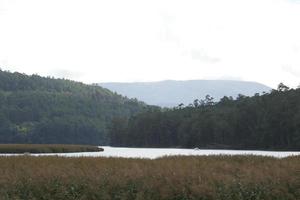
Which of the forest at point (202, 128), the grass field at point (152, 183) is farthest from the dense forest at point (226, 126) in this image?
the grass field at point (152, 183)

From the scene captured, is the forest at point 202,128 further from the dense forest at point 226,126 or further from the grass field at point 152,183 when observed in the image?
the grass field at point 152,183

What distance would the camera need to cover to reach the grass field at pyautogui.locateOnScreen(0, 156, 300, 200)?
2012 cm

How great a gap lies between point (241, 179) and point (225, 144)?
366ft

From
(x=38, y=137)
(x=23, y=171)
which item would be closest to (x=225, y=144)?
(x=38, y=137)

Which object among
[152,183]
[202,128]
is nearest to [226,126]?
[202,128]

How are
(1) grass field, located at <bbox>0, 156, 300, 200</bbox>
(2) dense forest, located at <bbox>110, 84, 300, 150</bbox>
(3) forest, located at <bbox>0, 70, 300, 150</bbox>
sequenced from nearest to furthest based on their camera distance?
(1) grass field, located at <bbox>0, 156, 300, 200</bbox> → (2) dense forest, located at <bbox>110, 84, 300, 150</bbox> → (3) forest, located at <bbox>0, 70, 300, 150</bbox>

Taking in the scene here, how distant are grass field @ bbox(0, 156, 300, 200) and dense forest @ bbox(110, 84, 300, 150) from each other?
283 feet

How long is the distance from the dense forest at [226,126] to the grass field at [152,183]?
283ft

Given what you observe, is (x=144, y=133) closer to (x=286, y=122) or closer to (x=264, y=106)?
(x=264, y=106)

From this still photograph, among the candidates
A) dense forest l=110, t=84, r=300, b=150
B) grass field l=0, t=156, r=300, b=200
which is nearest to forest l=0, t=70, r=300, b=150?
dense forest l=110, t=84, r=300, b=150

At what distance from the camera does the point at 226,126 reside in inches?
5030

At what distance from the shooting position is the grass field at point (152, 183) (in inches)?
792

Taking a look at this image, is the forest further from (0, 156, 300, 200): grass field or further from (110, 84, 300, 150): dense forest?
(0, 156, 300, 200): grass field

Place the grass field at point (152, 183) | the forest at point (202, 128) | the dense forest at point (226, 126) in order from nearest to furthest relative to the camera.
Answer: the grass field at point (152, 183), the dense forest at point (226, 126), the forest at point (202, 128)
